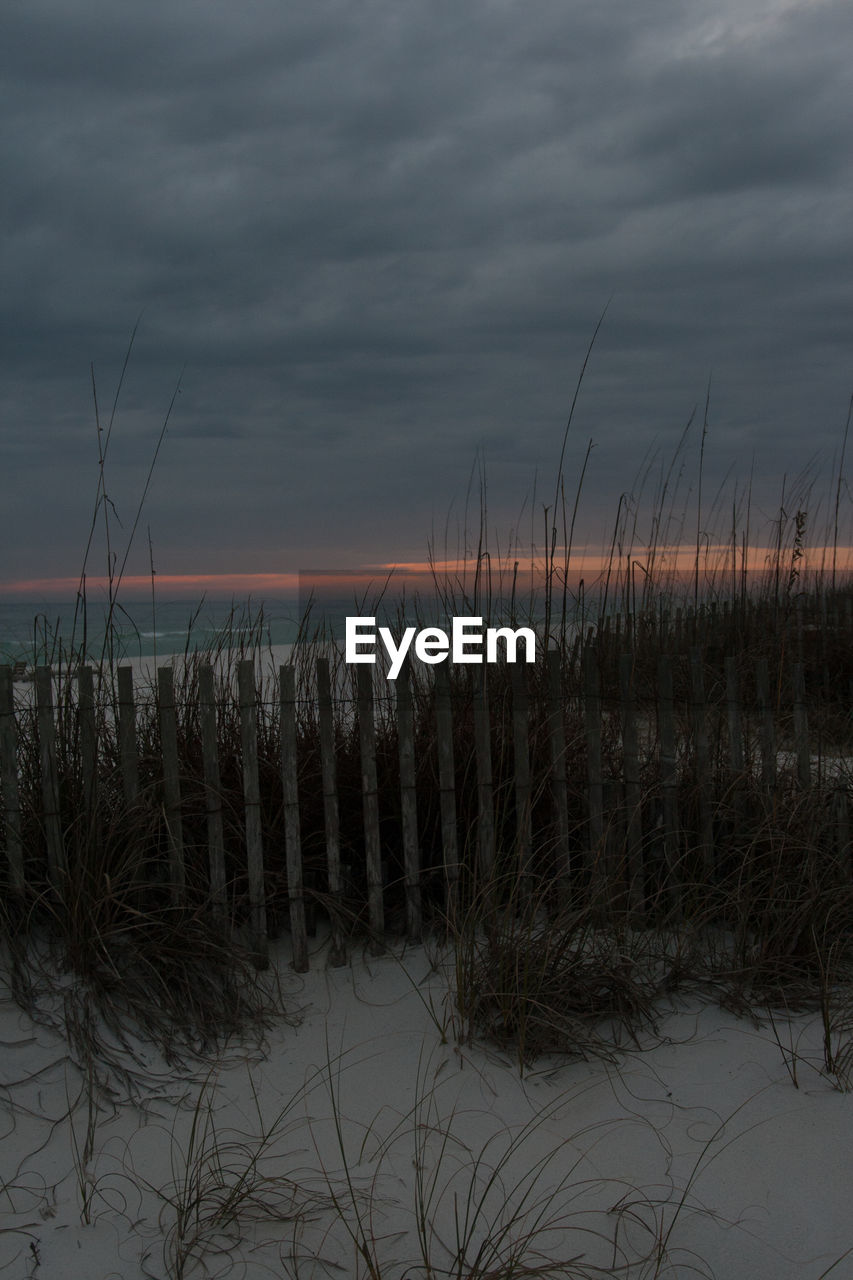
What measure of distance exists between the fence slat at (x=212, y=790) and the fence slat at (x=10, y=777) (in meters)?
0.53

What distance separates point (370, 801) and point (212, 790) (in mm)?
474

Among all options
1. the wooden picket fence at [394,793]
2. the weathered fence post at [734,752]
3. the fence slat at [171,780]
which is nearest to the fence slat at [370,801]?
the wooden picket fence at [394,793]

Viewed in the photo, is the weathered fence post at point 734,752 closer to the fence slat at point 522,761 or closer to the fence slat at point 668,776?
the fence slat at point 668,776

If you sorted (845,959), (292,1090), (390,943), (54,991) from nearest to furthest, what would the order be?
(292,1090) < (54,991) < (845,959) < (390,943)

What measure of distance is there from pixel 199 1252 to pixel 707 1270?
96 centimetres

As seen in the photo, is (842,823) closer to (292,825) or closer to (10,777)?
(292,825)

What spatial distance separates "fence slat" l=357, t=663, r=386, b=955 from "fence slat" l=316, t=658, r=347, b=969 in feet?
0.30

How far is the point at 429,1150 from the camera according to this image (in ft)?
6.45

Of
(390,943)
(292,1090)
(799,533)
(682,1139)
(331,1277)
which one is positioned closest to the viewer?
(331,1277)

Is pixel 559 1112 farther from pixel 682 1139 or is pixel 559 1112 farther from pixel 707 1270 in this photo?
pixel 707 1270

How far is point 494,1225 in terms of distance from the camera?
1.71 metres

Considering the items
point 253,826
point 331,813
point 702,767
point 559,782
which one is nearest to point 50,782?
point 253,826

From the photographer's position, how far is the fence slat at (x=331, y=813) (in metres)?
2.68

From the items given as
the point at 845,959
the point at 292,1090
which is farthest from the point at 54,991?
the point at 845,959
